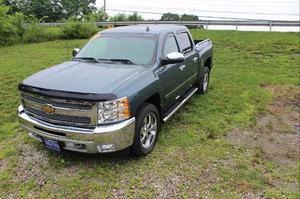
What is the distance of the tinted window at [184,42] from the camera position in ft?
19.0

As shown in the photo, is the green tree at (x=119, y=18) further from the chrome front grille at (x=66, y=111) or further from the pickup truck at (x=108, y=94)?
the chrome front grille at (x=66, y=111)

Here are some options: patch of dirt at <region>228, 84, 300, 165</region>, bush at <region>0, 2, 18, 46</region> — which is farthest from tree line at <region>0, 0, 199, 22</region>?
patch of dirt at <region>228, 84, 300, 165</region>

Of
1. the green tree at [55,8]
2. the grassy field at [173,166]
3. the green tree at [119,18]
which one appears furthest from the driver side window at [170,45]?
the green tree at [55,8]

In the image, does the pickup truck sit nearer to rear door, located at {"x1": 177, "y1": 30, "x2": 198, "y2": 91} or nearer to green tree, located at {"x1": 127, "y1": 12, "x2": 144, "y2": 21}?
rear door, located at {"x1": 177, "y1": 30, "x2": 198, "y2": 91}

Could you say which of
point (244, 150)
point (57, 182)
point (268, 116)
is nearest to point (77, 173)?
point (57, 182)

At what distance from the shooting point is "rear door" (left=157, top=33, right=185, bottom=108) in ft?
15.5

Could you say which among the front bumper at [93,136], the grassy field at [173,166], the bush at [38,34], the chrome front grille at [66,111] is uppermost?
the bush at [38,34]

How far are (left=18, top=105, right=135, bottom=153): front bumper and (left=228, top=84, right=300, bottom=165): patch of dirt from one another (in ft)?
6.93

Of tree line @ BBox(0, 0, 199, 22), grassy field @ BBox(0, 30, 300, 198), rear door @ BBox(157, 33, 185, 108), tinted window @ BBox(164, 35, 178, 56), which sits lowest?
grassy field @ BBox(0, 30, 300, 198)

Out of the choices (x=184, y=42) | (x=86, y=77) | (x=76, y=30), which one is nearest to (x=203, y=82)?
(x=184, y=42)

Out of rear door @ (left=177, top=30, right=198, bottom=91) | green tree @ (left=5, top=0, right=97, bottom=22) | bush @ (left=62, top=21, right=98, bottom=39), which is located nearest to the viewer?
rear door @ (left=177, top=30, right=198, bottom=91)

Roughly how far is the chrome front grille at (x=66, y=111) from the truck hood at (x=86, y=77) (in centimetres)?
16

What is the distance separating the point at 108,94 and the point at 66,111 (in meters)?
0.58

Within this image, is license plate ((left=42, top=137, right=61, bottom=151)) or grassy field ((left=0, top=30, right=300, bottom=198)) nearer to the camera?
grassy field ((left=0, top=30, right=300, bottom=198))
